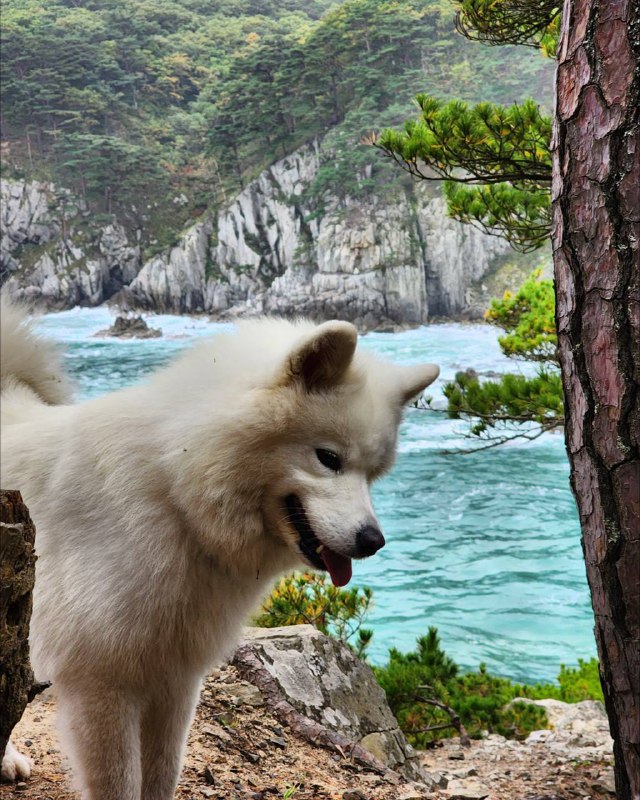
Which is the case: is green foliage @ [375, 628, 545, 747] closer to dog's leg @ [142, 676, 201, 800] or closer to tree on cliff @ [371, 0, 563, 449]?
tree on cliff @ [371, 0, 563, 449]

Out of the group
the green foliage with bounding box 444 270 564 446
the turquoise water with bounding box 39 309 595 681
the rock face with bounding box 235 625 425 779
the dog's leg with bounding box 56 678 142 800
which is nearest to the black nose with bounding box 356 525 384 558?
the dog's leg with bounding box 56 678 142 800

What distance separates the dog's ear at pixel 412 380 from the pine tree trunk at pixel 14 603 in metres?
0.76

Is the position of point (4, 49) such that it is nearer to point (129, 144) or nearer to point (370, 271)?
point (129, 144)

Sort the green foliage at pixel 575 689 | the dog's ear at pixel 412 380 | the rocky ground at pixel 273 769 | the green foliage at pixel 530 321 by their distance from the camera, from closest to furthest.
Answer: the dog's ear at pixel 412 380 < the rocky ground at pixel 273 769 < the green foliage at pixel 530 321 < the green foliage at pixel 575 689

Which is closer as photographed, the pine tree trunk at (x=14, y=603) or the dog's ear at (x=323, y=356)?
the pine tree trunk at (x=14, y=603)

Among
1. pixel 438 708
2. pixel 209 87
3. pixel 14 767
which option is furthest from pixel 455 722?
pixel 209 87

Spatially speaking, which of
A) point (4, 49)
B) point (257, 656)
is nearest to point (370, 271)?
point (4, 49)

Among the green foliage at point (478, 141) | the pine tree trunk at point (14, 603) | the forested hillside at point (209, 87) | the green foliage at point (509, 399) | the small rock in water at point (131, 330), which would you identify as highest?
the forested hillside at point (209, 87)

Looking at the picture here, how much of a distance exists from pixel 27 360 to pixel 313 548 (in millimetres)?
845

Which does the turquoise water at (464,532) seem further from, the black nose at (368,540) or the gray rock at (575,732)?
the black nose at (368,540)

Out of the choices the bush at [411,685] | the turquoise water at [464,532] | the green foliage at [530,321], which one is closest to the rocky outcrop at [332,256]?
the turquoise water at [464,532]

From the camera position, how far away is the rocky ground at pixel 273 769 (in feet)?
5.45

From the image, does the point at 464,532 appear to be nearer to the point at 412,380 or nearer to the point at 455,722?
the point at 455,722

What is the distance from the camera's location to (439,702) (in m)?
3.04
